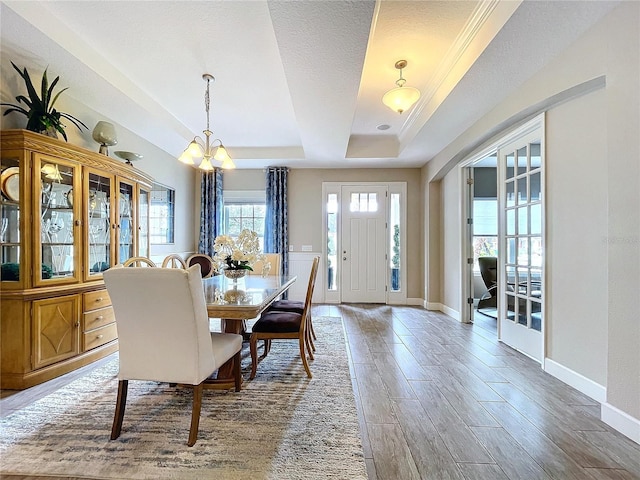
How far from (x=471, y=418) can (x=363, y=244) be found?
12.8 ft

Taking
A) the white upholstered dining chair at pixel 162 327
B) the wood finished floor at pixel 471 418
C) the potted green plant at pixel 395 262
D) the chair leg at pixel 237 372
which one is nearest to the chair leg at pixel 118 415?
the white upholstered dining chair at pixel 162 327

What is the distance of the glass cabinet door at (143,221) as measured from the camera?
3678 mm

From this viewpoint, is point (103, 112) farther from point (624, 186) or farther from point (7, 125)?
point (624, 186)

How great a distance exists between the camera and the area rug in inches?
Result: 59.2

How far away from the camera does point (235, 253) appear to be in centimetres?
265

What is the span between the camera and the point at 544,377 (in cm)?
259

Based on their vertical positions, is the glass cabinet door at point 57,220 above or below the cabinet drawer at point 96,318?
above

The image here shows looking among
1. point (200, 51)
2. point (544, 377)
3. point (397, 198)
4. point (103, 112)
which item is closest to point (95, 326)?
point (103, 112)

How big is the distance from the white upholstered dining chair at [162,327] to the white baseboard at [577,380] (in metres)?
2.58

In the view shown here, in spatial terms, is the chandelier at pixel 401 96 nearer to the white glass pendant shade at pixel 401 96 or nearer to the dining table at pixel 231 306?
the white glass pendant shade at pixel 401 96

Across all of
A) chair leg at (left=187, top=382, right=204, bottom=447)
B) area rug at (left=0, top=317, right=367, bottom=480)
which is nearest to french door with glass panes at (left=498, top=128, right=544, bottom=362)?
area rug at (left=0, top=317, right=367, bottom=480)

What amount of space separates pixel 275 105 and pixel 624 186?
321cm

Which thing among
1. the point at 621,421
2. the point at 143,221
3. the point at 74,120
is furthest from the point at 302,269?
the point at 621,421

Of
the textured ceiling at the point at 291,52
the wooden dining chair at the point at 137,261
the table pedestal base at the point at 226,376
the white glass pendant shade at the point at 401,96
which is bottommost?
the table pedestal base at the point at 226,376
